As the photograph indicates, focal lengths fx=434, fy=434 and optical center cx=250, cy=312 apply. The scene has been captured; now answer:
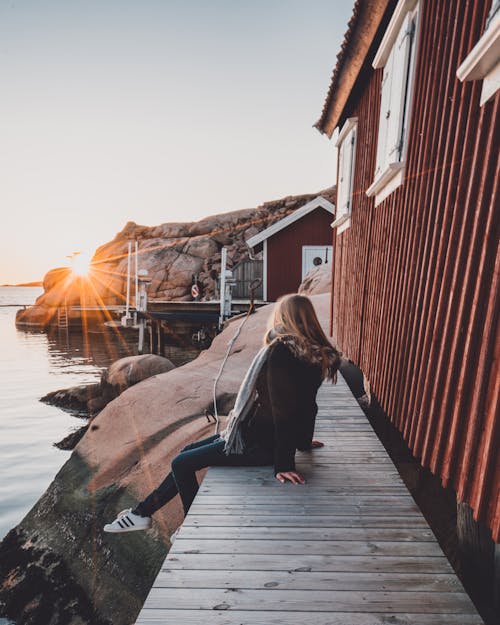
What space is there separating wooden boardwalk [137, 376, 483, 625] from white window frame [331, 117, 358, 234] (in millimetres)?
4937

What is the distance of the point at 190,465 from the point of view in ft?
10.8

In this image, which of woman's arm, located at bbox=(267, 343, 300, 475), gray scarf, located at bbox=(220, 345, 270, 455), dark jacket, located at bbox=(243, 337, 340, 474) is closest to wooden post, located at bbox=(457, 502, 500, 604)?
dark jacket, located at bbox=(243, 337, 340, 474)

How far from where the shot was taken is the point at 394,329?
4242 mm

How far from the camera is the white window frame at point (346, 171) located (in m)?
7.17

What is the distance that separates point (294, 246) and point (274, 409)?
21.2 metres


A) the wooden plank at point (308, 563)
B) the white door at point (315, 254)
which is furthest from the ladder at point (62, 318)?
the wooden plank at point (308, 563)

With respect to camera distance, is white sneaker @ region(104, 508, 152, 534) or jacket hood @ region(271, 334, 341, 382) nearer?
jacket hood @ region(271, 334, 341, 382)

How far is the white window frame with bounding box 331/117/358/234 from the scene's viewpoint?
282 inches

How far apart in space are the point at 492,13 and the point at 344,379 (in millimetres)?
5436

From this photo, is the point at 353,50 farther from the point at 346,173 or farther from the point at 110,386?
the point at 110,386

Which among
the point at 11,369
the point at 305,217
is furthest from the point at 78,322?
the point at 305,217

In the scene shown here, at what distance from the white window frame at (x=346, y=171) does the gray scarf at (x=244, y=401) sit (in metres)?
4.68

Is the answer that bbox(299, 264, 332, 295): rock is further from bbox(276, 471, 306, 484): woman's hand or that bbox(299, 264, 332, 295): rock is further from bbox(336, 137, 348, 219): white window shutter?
bbox(276, 471, 306, 484): woman's hand

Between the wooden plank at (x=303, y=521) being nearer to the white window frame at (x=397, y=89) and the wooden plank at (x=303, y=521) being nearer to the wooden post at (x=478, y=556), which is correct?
the wooden post at (x=478, y=556)
